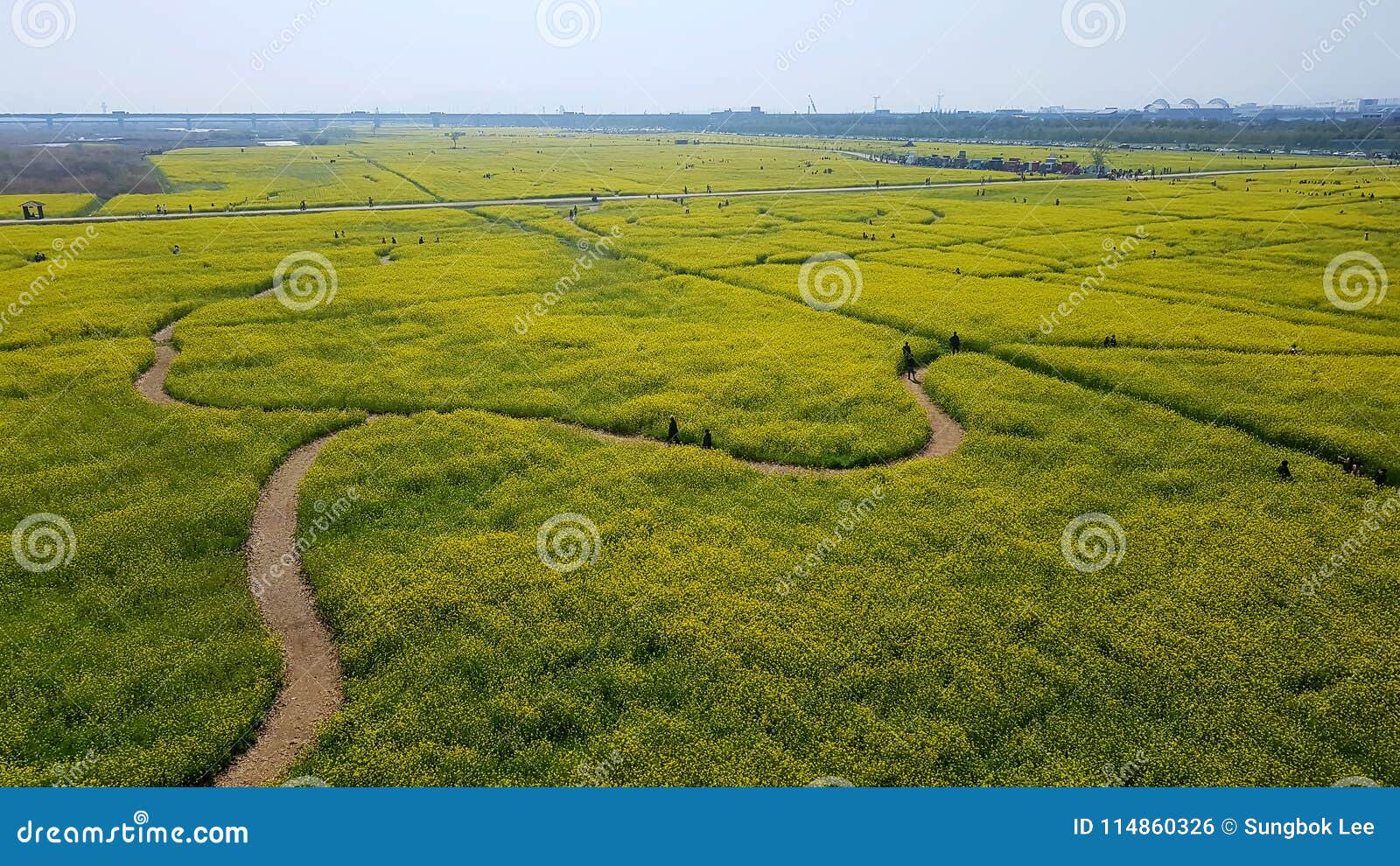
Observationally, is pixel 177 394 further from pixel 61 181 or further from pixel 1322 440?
pixel 61 181

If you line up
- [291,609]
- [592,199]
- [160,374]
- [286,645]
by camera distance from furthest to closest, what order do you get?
[592,199] < [160,374] < [291,609] < [286,645]

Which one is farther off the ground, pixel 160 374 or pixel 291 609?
pixel 160 374

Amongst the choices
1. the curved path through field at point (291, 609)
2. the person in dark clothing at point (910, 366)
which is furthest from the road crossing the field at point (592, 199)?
the person in dark clothing at point (910, 366)

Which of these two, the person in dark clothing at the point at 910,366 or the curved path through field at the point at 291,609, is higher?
the person in dark clothing at the point at 910,366

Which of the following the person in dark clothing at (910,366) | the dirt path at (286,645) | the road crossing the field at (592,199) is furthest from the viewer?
the road crossing the field at (592,199)

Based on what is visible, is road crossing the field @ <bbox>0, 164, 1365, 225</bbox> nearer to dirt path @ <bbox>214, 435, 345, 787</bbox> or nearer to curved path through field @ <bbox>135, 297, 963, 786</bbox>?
curved path through field @ <bbox>135, 297, 963, 786</bbox>

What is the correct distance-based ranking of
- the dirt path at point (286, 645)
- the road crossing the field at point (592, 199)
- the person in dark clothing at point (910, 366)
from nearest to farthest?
the dirt path at point (286, 645) → the person in dark clothing at point (910, 366) → the road crossing the field at point (592, 199)

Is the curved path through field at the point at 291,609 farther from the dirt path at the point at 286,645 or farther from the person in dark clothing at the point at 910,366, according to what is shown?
the person in dark clothing at the point at 910,366

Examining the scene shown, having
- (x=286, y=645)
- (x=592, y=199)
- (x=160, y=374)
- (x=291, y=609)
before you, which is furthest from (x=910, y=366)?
(x=592, y=199)

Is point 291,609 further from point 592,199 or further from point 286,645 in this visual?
point 592,199
